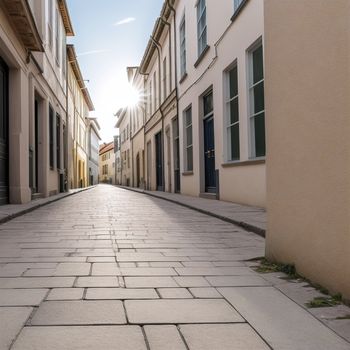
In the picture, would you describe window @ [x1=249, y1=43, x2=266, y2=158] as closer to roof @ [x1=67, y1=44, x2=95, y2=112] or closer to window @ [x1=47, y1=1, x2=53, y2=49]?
window @ [x1=47, y1=1, x2=53, y2=49]

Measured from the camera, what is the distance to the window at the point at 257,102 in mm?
8844

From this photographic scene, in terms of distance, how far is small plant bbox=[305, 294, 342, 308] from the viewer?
277 cm

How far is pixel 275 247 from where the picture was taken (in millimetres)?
3922

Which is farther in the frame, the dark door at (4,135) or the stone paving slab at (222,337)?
the dark door at (4,135)

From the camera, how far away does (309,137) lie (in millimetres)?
3234

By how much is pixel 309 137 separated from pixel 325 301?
1.11 meters

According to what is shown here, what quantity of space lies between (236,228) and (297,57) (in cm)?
347

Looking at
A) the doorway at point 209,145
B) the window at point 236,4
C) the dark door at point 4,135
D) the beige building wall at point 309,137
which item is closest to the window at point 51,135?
the dark door at point 4,135

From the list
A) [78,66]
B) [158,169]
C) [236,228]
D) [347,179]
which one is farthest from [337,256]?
[78,66]

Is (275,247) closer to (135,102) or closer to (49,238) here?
(49,238)

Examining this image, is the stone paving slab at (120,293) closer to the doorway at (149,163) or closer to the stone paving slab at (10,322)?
the stone paving slab at (10,322)

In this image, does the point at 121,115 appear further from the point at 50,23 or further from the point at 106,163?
the point at 106,163

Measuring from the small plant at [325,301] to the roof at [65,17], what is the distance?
1831cm

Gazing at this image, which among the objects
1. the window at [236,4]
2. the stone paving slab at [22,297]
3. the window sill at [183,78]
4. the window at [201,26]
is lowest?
the stone paving slab at [22,297]
